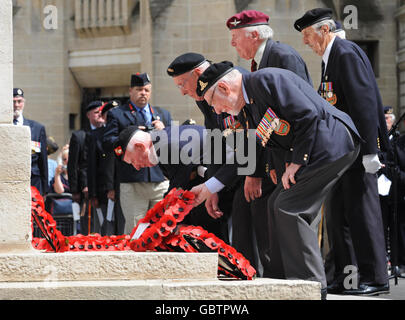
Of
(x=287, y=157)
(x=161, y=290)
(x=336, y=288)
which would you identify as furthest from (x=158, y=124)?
(x=161, y=290)

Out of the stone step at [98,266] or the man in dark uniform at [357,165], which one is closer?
the stone step at [98,266]

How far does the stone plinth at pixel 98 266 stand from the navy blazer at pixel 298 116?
2.78 ft

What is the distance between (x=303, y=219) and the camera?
459 centimetres

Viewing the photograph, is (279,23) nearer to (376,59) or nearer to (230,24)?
(376,59)

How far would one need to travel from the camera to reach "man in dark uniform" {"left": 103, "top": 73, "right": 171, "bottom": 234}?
26.2ft

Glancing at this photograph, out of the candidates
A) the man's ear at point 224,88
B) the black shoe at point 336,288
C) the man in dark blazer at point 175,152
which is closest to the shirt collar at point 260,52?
the man in dark blazer at point 175,152

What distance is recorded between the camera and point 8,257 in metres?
4.43

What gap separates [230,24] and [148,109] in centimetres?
260

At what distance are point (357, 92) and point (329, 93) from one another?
0.27 meters

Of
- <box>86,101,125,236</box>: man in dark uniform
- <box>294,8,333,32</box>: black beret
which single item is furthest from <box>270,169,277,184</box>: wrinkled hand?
<box>86,101,125,236</box>: man in dark uniform

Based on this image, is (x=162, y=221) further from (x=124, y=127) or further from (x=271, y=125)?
(x=124, y=127)

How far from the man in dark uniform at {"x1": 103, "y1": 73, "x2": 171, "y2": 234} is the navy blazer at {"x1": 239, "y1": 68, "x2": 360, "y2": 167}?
318cm

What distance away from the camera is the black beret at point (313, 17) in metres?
5.94

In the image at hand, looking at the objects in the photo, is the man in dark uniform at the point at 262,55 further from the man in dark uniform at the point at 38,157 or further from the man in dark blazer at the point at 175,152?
the man in dark uniform at the point at 38,157
